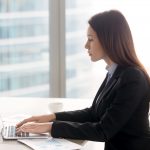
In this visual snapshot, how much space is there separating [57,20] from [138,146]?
2055 millimetres

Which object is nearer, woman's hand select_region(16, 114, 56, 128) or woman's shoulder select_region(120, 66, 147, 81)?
woman's shoulder select_region(120, 66, 147, 81)

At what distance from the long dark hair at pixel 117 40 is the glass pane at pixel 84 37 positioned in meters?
1.58

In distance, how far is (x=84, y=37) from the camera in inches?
137

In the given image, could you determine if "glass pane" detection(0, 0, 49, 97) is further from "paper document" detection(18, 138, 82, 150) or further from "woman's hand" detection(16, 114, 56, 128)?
"paper document" detection(18, 138, 82, 150)

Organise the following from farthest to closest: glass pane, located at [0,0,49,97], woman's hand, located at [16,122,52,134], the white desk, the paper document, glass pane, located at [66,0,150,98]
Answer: glass pane, located at [0,0,49,97], glass pane, located at [66,0,150,98], the white desk, woman's hand, located at [16,122,52,134], the paper document

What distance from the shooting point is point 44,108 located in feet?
7.23

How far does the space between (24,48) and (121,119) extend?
85.5 inches

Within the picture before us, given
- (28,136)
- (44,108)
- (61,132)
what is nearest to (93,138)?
(61,132)

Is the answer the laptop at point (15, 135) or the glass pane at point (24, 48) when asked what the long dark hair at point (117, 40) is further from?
the glass pane at point (24, 48)

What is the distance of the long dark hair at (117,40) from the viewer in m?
1.61

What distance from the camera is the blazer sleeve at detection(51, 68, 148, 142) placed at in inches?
59.9

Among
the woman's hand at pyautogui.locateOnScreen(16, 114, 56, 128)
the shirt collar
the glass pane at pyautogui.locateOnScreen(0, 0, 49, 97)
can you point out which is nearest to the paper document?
the woman's hand at pyautogui.locateOnScreen(16, 114, 56, 128)

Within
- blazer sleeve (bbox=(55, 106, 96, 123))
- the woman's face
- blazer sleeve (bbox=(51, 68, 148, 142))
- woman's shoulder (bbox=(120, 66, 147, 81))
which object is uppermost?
the woman's face

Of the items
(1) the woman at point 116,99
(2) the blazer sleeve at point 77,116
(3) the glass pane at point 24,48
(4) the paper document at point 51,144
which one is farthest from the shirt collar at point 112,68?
(3) the glass pane at point 24,48
